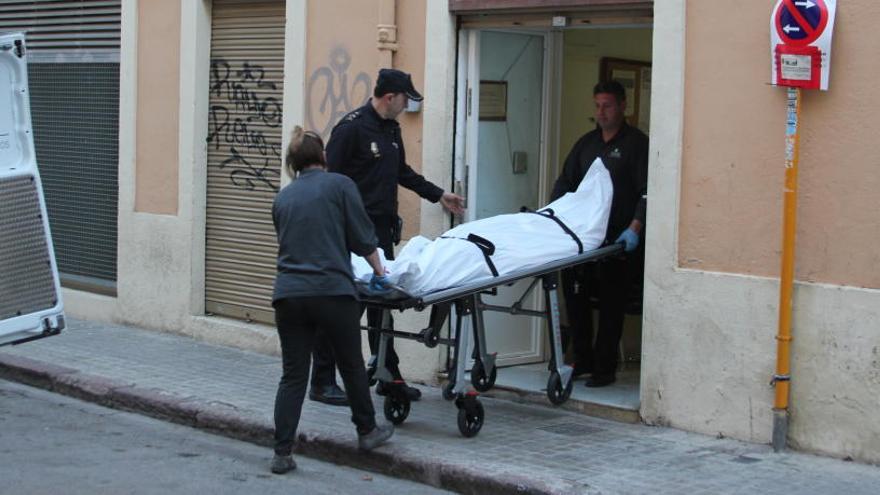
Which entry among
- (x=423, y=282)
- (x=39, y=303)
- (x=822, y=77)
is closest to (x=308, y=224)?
(x=423, y=282)

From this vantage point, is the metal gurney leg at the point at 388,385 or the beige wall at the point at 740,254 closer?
the beige wall at the point at 740,254

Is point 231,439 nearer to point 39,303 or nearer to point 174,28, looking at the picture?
point 39,303

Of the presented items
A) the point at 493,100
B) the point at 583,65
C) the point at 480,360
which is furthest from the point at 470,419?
the point at 583,65

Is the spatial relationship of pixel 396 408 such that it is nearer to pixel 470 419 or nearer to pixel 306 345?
pixel 470 419

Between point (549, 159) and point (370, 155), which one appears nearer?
point (370, 155)

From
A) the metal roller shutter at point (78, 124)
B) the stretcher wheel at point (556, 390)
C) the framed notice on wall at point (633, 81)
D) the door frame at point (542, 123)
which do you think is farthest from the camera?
the metal roller shutter at point (78, 124)

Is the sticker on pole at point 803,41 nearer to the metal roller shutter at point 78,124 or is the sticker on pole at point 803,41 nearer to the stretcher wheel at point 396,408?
the stretcher wheel at point 396,408

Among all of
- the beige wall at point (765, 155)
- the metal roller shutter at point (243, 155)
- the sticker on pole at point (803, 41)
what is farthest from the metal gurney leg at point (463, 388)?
the metal roller shutter at point (243, 155)

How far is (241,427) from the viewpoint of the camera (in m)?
8.10

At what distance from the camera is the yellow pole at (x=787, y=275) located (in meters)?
7.14

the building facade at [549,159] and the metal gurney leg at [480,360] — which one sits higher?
the building facade at [549,159]

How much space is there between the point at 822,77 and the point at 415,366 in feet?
12.0

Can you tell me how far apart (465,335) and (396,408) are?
0.71 metres

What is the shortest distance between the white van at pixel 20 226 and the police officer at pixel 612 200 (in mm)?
3383
